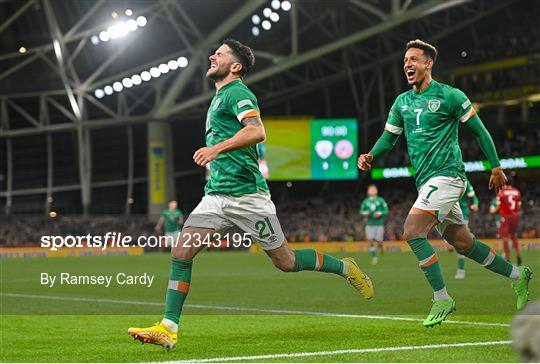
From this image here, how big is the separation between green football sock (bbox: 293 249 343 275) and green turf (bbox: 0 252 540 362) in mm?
618

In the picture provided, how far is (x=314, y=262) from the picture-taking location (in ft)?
28.9

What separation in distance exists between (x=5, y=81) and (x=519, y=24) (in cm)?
2939

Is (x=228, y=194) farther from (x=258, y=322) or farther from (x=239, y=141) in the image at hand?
(x=258, y=322)

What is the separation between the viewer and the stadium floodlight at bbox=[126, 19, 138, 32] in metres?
45.9

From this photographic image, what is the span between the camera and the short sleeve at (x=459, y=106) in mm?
9594

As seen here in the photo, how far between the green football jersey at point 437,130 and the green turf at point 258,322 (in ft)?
5.09

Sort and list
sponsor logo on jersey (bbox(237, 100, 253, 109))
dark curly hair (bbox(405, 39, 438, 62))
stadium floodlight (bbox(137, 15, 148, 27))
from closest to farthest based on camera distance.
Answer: sponsor logo on jersey (bbox(237, 100, 253, 109)) < dark curly hair (bbox(405, 39, 438, 62)) < stadium floodlight (bbox(137, 15, 148, 27))

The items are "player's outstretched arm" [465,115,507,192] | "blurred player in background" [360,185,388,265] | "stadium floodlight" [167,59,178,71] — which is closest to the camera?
"player's outstretched arm" [465,115,507,192]

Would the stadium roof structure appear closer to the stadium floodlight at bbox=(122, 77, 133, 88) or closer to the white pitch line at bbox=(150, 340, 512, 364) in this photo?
the stadium floodlight at bbox=(122, 77, 133, 88)

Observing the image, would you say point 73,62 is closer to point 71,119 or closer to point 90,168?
point 71,119

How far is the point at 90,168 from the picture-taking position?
57688 mm

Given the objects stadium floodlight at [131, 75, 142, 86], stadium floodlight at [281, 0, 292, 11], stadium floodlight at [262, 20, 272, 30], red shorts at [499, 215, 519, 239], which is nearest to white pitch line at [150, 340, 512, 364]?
red shorts at [499, 215, 519, 239]

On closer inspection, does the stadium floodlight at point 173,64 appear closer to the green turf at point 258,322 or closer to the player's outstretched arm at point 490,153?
the green turf at point 258,322

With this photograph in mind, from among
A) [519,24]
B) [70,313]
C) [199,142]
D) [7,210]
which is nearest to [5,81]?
[7,210]
